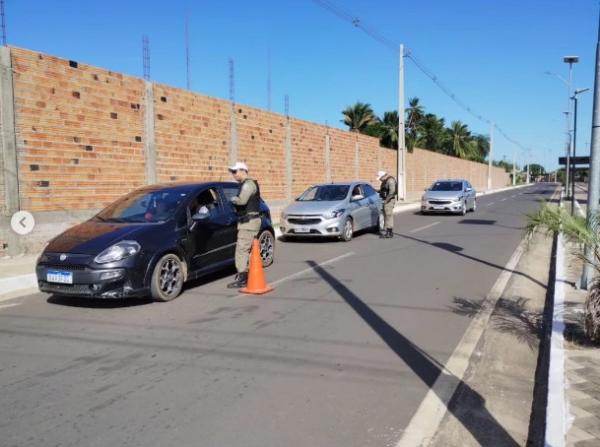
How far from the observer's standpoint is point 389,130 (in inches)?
2345

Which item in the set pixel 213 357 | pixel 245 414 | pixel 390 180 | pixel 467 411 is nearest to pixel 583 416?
pixel 467 411

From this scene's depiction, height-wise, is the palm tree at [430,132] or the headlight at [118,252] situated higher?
the palm tree at [430,132]

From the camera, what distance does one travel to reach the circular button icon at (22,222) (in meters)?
9.99

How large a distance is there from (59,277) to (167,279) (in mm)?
1351

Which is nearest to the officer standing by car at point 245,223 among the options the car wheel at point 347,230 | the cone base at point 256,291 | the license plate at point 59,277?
the cone base at point 256,291

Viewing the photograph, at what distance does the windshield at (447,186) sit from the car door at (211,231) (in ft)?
56.4

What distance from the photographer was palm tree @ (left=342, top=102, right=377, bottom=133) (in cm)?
6019

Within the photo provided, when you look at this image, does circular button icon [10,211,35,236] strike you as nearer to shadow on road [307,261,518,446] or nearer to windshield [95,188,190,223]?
windshield [95,188,190,223]

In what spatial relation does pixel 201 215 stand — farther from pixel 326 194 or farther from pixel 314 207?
pixel 326 194

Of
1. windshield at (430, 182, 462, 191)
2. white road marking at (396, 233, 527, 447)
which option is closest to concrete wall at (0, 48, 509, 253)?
windshield at (430, 182, 462, 191)

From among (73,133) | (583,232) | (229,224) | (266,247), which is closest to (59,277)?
(229,224)

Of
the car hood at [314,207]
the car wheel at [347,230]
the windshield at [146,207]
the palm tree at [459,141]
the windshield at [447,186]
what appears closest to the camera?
the windshield at [146,207]

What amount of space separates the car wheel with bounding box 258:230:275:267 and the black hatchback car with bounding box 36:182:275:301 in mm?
987

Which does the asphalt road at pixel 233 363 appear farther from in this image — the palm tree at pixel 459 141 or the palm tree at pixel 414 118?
the palm tree at pixel 459 141
